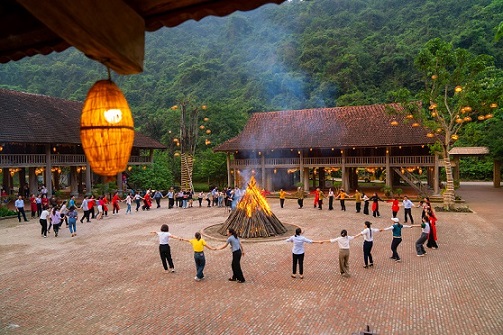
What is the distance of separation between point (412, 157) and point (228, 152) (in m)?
15.4

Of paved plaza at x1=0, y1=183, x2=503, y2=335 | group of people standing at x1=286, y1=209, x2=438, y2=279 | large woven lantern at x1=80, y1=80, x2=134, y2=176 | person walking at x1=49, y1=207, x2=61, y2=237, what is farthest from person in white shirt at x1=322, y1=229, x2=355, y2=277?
person walking at x1=49, y1=207, x2=61, y2=237

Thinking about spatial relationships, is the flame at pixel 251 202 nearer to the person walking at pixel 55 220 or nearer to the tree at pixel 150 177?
the person walking at pixel 55 220

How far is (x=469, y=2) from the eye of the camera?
60.2 meters

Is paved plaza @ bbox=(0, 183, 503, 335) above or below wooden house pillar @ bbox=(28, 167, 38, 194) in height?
below

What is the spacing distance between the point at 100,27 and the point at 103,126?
→ 109 cm

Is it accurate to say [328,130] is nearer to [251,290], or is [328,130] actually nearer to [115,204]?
[115,204]

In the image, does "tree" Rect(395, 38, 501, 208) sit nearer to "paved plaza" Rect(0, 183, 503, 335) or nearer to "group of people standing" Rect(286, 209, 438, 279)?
"paved plaza" Rect(0, 183, 503, 335)

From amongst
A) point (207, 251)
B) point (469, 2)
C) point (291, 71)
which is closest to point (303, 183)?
point (207, 251)

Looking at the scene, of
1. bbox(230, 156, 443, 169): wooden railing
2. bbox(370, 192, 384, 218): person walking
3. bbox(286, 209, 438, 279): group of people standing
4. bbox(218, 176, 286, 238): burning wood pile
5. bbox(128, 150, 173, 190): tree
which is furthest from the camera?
bbox(128, 150, 173, 190): tree

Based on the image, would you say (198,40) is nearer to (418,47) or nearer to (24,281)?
(418,47)

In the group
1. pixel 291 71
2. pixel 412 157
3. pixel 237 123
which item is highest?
pixel 291 71

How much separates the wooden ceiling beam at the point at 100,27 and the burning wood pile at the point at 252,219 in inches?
464

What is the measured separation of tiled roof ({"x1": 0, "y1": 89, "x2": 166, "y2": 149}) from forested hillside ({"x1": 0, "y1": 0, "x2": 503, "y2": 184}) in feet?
52.5

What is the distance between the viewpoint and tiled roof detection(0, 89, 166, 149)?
24550 millimetres
